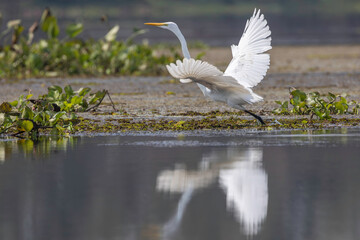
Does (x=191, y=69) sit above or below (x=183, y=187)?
above

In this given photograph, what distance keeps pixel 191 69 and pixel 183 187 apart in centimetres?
273

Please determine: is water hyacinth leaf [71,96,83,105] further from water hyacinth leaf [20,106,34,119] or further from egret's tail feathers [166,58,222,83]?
egret's tail feathers [166,58,222,83]

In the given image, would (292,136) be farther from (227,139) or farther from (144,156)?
(144,156)

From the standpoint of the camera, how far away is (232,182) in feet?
25.5

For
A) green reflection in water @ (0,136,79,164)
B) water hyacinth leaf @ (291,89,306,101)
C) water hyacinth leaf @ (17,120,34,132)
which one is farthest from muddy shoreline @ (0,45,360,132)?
green reflection in water @ (0,136,79,164)

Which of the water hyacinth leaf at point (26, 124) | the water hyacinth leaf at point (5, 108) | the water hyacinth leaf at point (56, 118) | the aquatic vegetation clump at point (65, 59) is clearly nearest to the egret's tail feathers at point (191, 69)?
the water hyacinth leaf at point (56, 118)

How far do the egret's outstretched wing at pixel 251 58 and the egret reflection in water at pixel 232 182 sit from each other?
1.98 m

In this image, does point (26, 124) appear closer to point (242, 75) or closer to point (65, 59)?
point (242, 75)

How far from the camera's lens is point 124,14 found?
79.8m

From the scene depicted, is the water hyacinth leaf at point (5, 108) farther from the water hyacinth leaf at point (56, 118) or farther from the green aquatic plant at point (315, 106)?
the green aquatic plant at point (315, 106)

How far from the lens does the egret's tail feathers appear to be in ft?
32.5

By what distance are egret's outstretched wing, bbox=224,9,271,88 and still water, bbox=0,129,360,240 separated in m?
0.87

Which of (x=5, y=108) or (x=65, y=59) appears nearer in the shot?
(x=5, y=108)

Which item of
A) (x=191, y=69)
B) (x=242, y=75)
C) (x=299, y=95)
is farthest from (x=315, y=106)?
(x=191, y=69)
